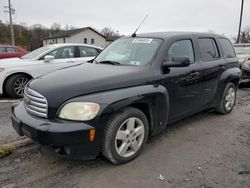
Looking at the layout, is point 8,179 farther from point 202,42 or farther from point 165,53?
point 202,42

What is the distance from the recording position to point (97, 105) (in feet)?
8.98

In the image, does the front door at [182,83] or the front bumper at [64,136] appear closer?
the front bumper at [64,136]

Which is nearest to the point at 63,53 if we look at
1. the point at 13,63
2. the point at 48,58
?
the point at 48,58

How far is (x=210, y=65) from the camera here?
449 centimetres

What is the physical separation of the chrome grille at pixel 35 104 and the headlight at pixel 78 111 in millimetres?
238

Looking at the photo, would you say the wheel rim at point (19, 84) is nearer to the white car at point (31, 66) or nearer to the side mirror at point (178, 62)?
the white car at point (31, 66)

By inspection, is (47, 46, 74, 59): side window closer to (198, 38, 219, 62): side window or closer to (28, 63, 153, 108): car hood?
(28, 63, 153, 108): car hood

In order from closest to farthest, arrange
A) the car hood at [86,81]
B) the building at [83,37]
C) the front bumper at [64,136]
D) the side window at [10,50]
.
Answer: the front bumper at [64,136] → the car hood at [86,81] → the side window at [10,50] → the building at [83,37]

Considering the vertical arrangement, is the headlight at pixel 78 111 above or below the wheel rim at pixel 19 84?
above

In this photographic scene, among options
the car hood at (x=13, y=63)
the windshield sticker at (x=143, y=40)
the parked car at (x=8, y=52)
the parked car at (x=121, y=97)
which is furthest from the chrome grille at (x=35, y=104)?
the parked car at (x=8, y=52)

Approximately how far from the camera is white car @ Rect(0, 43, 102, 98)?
6.48 m

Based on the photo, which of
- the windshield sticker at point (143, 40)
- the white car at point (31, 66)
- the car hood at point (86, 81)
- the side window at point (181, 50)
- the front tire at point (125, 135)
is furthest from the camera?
the white car at point (31, 66)

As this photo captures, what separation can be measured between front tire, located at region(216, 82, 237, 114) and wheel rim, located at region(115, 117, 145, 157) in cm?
254

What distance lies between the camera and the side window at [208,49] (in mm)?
4457
